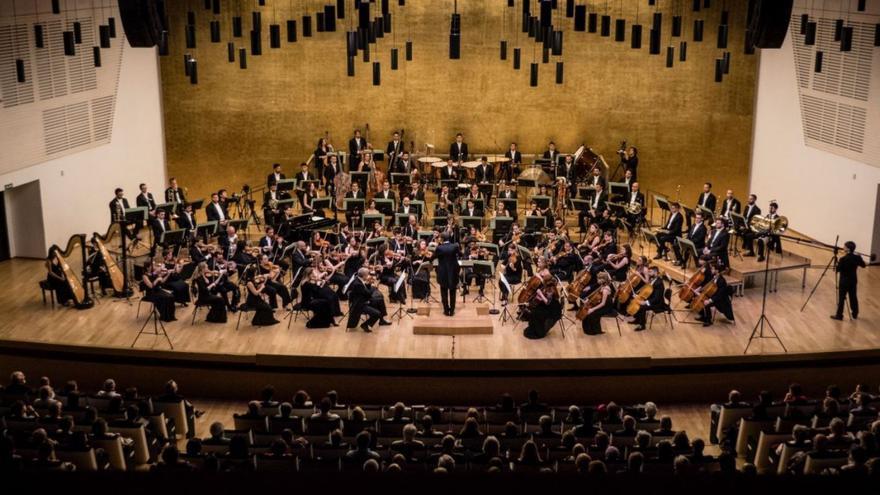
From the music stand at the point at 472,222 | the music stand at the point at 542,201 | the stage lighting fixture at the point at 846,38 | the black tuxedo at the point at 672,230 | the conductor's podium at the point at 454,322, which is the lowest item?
the conductor's podium at the point at 454,322

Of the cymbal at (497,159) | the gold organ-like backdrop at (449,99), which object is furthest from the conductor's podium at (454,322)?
the gold organ-like backdrop at (449,99)

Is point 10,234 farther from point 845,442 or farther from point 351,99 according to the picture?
point 845,442

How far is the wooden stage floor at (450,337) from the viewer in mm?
11641

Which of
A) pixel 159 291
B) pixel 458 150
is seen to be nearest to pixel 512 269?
pixel 159 291

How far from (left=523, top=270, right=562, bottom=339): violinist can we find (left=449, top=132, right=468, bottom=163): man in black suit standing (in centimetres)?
696

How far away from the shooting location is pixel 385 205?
15625 mm

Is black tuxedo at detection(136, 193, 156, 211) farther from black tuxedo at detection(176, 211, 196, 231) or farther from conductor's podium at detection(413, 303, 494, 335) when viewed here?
conductor's podium at detection(413, 303, 494, 335)

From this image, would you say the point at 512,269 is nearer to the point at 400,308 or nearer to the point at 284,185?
the point at 400,308

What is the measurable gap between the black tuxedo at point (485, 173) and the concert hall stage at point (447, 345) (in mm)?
4181

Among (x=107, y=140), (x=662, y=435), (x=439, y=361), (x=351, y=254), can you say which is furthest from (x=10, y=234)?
(x=662, y=435)

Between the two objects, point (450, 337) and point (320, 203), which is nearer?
point (450, 337)

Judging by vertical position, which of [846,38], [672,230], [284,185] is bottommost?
[672,230]

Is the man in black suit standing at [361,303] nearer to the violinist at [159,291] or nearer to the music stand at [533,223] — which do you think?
the violinist at [159,291]

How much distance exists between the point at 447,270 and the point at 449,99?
787 cm
